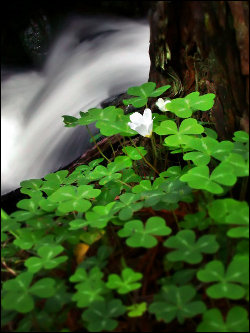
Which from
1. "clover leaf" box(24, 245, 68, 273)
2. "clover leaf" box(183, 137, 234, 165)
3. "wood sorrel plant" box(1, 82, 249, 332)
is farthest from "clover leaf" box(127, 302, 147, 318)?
"clover leaf" box(183, 137, 234, 165)

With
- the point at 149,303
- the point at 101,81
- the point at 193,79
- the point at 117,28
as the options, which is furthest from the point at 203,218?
the point at 117,28

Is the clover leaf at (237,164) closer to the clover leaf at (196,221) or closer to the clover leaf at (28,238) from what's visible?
the clover leaf at (196,221)

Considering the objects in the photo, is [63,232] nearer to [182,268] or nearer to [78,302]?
[78,302]

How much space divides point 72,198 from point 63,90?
2562 millimetres

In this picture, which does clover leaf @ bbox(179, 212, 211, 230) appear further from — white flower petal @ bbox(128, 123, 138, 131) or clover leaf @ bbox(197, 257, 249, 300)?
white flower petal @ bbox(128, 123, 138, 131)

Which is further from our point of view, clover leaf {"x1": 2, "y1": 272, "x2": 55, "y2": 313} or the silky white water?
the silky white water

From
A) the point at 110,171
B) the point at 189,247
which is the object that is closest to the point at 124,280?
the point at 189,247

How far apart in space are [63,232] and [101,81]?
2.52m

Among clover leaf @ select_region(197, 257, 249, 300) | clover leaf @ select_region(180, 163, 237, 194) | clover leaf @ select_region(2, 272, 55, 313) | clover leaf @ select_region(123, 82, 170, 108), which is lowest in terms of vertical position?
clover leaf @ select_region(197, 257, 249, 300)

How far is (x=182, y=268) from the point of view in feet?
4.42

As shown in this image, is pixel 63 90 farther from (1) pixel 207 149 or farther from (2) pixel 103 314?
(2) pixel 103 314

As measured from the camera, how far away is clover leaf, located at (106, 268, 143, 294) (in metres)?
1.24

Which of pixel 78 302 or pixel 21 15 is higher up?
pixel 21 15

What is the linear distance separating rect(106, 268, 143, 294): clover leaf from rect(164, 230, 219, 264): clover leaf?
12cm
